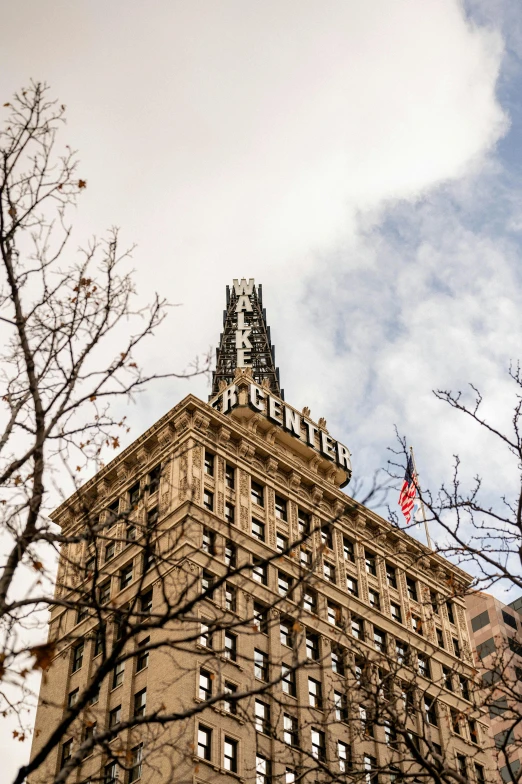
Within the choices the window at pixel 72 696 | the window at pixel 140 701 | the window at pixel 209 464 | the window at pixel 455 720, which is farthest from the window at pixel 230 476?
the window at pixel 455 720

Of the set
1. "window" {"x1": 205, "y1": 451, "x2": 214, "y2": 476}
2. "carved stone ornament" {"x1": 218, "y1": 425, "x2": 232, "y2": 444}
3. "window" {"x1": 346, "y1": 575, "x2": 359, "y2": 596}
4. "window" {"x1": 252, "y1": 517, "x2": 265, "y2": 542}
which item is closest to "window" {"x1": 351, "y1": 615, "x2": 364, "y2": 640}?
"window" {"x1": 346, "y1": 575, "x2": 359, "y2": 596}

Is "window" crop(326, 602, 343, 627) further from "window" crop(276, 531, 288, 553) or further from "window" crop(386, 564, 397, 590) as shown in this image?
"window" crop(386, 564, 397, 590)

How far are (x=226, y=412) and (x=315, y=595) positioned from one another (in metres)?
14.7

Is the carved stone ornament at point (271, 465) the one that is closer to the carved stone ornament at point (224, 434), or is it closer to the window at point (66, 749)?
the carved stone ornament at point (224, 434)

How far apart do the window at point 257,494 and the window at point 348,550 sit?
709 cm

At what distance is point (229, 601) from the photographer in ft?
165

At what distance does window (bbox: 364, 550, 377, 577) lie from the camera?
63156 mm

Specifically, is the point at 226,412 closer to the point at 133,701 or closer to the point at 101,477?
the point at 101,477

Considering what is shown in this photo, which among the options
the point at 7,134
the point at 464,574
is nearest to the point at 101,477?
the point at 464,574

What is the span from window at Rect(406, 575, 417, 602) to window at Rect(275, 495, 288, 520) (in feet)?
36.7

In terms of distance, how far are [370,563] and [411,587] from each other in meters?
4.33

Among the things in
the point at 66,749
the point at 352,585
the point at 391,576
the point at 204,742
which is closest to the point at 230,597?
the point at 204,742

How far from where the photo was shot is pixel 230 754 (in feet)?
143

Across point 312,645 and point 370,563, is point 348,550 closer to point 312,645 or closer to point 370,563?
point 370,563
